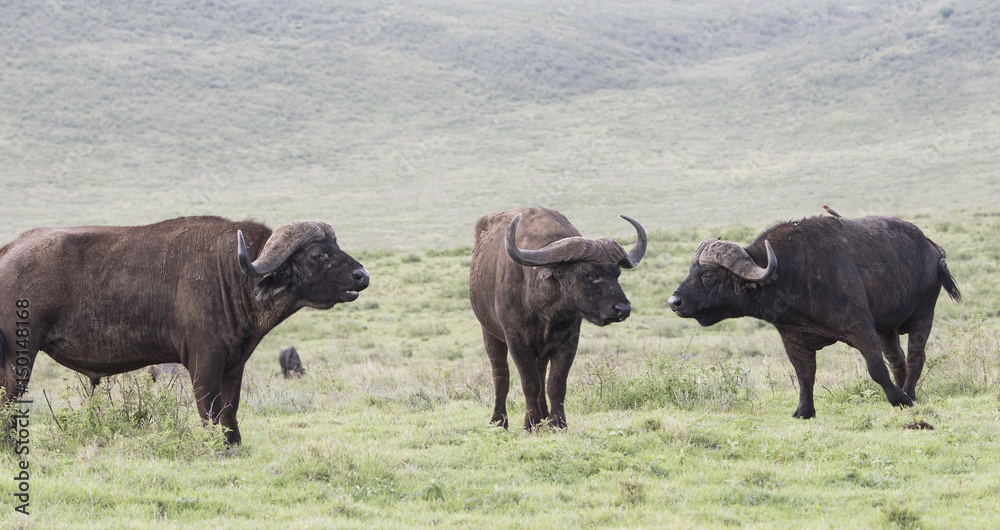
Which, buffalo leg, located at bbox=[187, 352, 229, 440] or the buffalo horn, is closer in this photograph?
buffalo leg, located at bbox=[187, 352, 229, 440]

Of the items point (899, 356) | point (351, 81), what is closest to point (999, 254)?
point (899, 356)

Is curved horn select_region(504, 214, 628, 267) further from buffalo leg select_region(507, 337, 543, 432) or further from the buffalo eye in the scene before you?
the buffalo eye

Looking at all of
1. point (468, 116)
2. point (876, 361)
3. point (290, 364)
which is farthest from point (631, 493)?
point (468, 116)

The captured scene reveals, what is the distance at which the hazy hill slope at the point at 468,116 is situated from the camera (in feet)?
185

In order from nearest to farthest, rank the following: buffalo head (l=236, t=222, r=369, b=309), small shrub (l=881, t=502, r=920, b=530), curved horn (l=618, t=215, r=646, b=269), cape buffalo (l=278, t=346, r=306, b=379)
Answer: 1. small shrub (l=881, t=502, r=920, b=530)
2. buffalo head (l=236, t=222, r=369, b=309)
3. curved horn (l=618, t=215, r=646, b=269)
4. cape buffalo (l=278, t=346, r=306, b=379)

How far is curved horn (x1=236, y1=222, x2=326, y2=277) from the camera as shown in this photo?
343 inches

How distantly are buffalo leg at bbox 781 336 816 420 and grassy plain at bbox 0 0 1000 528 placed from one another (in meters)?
0.22

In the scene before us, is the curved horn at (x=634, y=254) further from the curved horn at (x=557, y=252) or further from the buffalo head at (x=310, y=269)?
the buffalo head at (x=310, y=269)

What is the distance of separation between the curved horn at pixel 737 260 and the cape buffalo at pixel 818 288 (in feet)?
0.03

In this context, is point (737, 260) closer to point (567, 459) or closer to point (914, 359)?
point (914, 359)

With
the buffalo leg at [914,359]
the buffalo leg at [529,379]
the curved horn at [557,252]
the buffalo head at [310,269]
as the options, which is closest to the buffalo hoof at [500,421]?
the buffalo leg at [529,379]

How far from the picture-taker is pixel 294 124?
77.9 metres

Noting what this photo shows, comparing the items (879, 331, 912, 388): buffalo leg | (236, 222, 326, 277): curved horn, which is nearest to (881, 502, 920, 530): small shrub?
(879, 331, 912, 388): buffalo leg


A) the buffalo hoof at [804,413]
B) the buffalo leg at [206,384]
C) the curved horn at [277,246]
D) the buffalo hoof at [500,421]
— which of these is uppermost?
the curved horn at [277,246]
